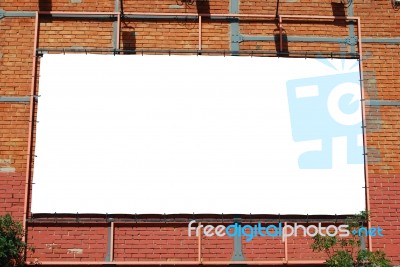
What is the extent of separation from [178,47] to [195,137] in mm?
1735

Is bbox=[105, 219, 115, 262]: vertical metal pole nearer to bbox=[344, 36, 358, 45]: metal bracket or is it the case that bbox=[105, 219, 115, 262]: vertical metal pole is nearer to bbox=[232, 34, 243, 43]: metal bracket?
bbox=[232, 34, 243, 43]: metal bracket

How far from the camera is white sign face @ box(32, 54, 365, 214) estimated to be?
866 cm

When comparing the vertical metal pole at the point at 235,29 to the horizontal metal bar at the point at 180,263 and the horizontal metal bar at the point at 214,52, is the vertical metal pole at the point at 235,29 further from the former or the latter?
the horizontal metal bar at the point at 180,263

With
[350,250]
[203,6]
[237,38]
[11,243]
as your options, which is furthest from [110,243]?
[203,6]

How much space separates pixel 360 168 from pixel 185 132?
316 cm

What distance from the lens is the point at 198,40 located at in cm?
929

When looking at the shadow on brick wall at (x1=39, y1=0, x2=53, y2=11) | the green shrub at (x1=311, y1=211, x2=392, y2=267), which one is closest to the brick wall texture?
the shadow on brick wall at (x1=39, y1=0, x2=53, y2=11)

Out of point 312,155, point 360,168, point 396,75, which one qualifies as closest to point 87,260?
point 312,155

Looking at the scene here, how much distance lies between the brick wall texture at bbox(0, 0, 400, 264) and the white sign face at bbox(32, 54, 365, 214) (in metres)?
0.34

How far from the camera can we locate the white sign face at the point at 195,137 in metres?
8.66

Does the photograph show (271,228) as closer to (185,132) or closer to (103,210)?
(185,132)

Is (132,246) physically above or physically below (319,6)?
below

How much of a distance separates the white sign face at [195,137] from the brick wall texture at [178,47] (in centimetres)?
34

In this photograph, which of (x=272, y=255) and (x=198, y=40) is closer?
(x=272, y=255)
